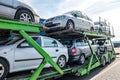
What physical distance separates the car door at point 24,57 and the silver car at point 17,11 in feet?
2.88

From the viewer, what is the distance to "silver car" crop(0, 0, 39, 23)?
533 cm

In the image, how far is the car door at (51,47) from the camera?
6647 mm

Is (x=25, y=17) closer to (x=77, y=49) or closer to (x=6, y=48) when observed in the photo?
(x=6, y=48)

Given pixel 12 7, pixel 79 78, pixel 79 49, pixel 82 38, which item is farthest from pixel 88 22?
pixel 12 7

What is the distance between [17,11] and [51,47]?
201 centimetres

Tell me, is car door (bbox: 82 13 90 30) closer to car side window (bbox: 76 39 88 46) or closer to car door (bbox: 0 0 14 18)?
car side window (bbox: 76 39 88 46)

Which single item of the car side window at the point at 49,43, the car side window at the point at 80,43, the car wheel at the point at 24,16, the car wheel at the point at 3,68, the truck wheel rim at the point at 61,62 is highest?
the car wheel at the point at 24,16

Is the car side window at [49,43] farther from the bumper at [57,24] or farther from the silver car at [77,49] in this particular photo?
the bumper at [57,24]

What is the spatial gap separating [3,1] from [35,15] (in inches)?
49.0

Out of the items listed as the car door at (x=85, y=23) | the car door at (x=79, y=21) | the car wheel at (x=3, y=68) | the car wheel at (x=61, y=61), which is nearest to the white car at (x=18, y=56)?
the car wheel at (x=3, y=68)

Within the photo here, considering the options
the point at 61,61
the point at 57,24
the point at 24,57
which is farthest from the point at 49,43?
the point at 57,24

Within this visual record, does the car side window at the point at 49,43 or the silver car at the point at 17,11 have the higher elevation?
the silver car at the point at 17,11

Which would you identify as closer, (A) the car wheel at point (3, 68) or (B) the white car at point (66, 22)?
(A) the car wheel at point (3, 68)

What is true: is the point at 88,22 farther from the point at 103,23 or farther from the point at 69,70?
the point at 69,70
